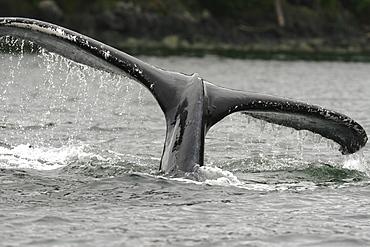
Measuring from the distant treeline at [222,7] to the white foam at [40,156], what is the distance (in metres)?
41.7

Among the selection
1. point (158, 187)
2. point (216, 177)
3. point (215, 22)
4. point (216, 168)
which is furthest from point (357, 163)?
point (215, 22)

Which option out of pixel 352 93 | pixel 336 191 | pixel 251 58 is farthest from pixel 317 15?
pixel 336 191

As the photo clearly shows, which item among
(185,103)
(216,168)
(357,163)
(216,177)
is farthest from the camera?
(357,163)

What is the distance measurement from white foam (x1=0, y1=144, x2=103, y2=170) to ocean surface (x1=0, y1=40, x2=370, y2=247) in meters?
0.01

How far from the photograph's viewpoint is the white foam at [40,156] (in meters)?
10.1

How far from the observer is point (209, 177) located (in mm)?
8930

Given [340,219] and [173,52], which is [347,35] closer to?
[173,52]

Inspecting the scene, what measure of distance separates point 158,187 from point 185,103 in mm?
929

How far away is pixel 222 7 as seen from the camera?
199 ft

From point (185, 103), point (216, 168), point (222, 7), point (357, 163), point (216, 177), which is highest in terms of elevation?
point (222, 7)

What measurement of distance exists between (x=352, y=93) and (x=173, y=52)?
24855 mm

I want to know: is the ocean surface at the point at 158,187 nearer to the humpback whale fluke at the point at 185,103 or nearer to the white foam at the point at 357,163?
the white foam at the point at 357,163

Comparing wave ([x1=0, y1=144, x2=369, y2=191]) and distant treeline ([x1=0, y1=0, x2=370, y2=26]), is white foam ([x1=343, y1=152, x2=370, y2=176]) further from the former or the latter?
distant treeline ([x1=0, y1=0, x2=370, y2=26])

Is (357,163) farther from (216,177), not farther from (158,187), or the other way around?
(158,187)
